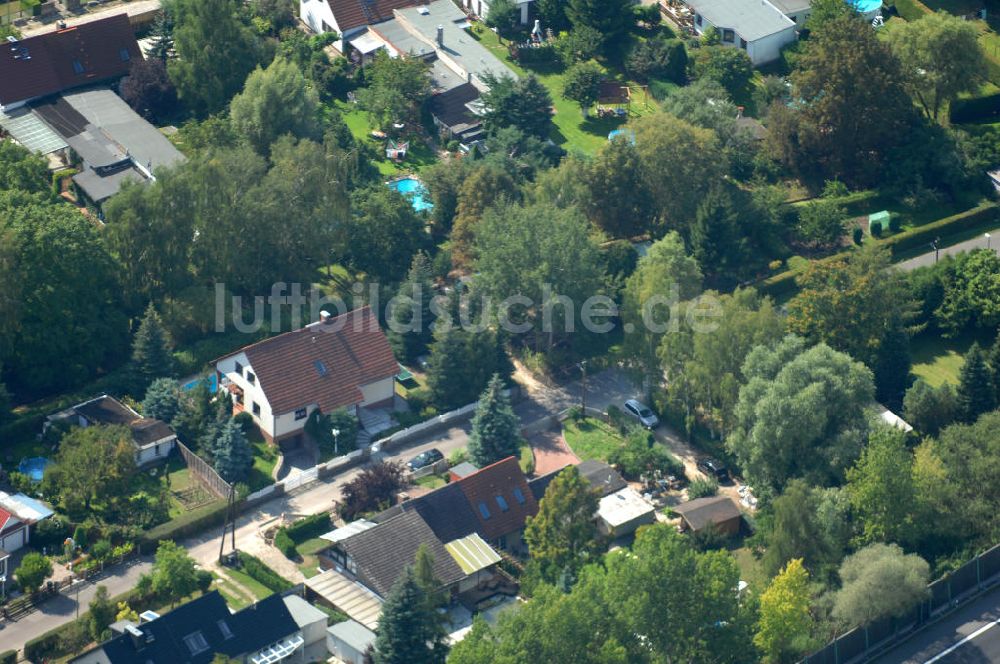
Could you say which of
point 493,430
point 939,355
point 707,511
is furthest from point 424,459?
A: point 939,355

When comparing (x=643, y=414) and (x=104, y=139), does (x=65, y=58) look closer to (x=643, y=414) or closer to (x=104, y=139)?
(x=104, y=139)

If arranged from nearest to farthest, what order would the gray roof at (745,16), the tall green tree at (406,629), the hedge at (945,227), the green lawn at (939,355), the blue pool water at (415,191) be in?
the tall green tree at (406,629)
the green lawn at (939,355)
the hedge at (945,227)
the blue pool water at (415,191)
the gray roof at (745,16)

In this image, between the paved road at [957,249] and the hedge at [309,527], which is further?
the paved road at [957,249]

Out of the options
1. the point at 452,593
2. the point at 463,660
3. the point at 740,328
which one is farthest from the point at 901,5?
the point at 463,660

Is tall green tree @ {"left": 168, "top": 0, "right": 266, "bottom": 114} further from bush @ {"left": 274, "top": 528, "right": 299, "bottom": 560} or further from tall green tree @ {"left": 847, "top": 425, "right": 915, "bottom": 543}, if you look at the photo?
tall green tree @ {"left": 847, "top": 425, "right": 915, "bottom": 543}

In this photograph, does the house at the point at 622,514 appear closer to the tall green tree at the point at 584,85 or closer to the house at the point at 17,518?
the house at the point at 17,518

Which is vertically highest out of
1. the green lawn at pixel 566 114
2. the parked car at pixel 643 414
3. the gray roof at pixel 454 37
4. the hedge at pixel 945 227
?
the gray roof at pixel 454 37

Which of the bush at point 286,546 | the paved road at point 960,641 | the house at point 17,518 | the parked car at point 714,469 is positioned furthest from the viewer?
the parked car at point 714,469

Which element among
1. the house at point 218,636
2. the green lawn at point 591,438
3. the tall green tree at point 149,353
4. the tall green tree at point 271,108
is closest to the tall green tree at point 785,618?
the green lawn at point 591,438
